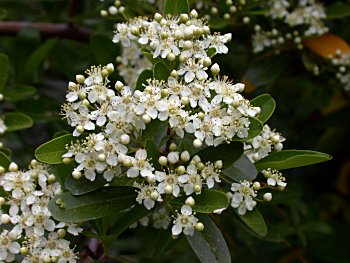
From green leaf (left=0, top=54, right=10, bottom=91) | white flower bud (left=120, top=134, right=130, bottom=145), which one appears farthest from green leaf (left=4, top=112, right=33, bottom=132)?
white flower bud (left=120, top=134, right=130, bottom=145)

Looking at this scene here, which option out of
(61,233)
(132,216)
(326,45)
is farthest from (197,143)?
(326,45)

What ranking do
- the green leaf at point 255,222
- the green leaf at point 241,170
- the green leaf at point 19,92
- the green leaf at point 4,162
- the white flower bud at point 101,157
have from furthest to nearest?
the green leaf at point 19,92 → the green leaf at point 4,162 → the green leaf at point 255,222 → the green leaf at point 241,170 → the white flower bud at point 101,157

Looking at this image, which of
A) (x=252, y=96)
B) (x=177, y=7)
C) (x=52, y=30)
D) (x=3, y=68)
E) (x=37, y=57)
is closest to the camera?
(x=177, y=7)

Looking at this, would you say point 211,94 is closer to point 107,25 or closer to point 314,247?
point 107,25

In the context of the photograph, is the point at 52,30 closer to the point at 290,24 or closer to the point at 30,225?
the point at 290,24

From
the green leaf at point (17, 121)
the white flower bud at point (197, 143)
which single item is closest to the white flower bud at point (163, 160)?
the white flower bud at point (197, 143)

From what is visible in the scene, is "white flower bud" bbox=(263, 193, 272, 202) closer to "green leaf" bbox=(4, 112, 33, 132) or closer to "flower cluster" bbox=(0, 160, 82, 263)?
"flower cluster" bbox=(0, 160, 82, 263)

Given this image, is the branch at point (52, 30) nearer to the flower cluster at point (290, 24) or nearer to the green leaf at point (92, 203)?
the flower cluster at point (290, 24)

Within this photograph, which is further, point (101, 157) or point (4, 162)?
point (4, 162)
